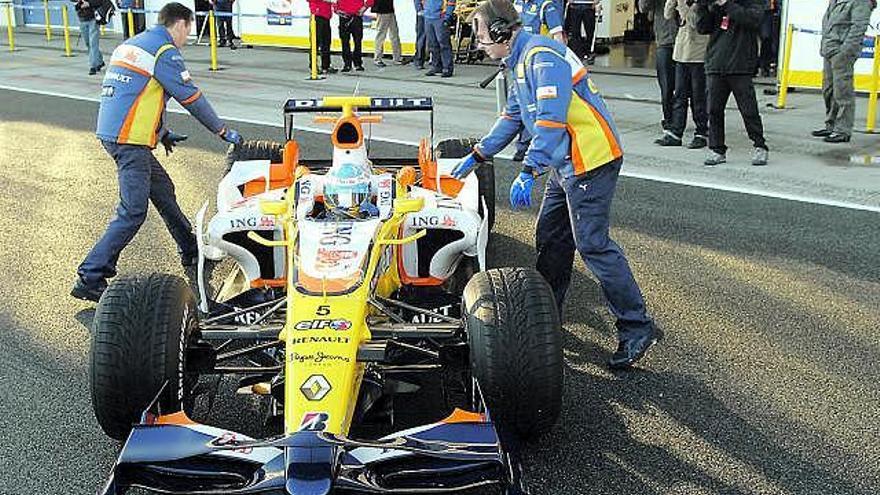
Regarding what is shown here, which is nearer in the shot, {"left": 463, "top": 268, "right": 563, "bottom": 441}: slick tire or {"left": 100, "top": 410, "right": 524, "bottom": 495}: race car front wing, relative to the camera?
{"left": 100, "top": 410, "right": 524, "bottom": 495}: race car front wing

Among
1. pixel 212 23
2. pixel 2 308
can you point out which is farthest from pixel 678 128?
pixel 212 23

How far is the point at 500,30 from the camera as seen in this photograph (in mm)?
4898

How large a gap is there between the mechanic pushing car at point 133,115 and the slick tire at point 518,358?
303cm

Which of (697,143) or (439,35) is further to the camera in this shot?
(439,35)

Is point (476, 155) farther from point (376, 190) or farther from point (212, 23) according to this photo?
point (212, 23)

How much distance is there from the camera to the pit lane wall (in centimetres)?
1312

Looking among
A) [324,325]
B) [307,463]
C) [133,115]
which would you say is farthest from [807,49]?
[307,463]

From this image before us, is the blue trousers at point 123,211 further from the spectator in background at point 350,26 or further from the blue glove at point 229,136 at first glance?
the spectator in background at point 350,26

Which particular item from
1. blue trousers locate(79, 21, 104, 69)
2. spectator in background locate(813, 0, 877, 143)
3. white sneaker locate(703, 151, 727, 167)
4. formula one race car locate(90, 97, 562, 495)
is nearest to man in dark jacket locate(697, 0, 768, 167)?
white sneaker locate(703, 151, 727, 167)

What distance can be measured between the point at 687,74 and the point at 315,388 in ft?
24.3

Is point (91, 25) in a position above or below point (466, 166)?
above

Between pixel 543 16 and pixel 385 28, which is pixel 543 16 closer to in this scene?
pixel 543 16

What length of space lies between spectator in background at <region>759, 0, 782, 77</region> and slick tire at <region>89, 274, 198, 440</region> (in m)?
12.6

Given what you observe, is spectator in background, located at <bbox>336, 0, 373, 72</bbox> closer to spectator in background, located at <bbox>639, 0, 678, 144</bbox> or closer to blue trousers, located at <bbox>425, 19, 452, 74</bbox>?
blue trousers, located at <bbox>425, 19, 452, 74</bbox>
